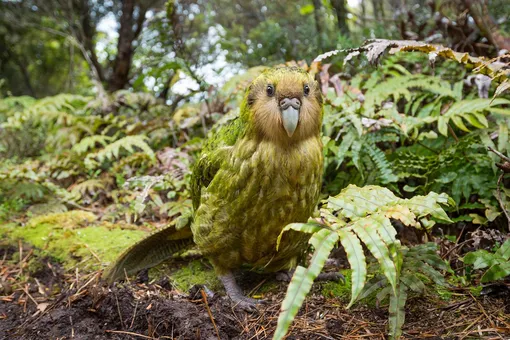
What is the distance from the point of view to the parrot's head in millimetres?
2295

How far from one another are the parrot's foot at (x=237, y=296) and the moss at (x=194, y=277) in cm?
21

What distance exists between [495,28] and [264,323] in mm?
3887

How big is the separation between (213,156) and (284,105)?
0.66 meters

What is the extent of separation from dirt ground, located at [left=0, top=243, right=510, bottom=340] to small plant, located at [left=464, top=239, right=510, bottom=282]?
116 millimetres

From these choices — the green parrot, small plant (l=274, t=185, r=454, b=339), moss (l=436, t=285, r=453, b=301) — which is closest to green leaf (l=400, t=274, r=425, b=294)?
small plant (l=274, t=185, r=454, b=339)

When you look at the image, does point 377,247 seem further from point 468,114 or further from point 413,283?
point 468,114

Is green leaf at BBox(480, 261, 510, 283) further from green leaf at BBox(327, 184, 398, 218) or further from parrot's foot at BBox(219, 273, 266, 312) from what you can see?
parrot's foot at BBox(219, 273, 266, 312)

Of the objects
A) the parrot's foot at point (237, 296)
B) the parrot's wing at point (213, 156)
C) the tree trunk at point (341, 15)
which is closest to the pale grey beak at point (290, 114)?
the parrot's wing at point (213, 156)

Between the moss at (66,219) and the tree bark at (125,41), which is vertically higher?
the tree bark at (125,41)

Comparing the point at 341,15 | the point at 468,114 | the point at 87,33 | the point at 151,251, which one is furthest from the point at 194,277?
the point at 87,33

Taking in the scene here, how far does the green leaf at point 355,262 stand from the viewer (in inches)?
59.6

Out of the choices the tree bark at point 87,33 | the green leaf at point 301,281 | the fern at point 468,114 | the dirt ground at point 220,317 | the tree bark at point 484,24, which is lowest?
the dirt ground at point 220,317

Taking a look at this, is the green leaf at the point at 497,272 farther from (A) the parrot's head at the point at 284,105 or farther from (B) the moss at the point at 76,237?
(B) the moss at the point at 76,237

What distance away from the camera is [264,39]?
6.12 m
